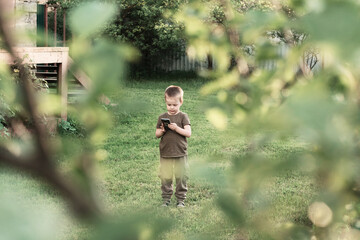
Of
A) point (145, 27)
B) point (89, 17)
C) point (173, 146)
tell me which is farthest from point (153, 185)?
point (145, 27)

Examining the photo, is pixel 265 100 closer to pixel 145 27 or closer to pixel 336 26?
pixel 336 26

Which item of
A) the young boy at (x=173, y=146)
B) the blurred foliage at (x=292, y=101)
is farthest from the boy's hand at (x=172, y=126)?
the blurred foliage at (x=292, y=101)

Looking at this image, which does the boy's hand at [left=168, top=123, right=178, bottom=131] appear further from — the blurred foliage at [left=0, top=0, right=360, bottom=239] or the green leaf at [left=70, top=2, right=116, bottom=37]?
the green leaf at [left=70, top=2, right=116, bottom=37]

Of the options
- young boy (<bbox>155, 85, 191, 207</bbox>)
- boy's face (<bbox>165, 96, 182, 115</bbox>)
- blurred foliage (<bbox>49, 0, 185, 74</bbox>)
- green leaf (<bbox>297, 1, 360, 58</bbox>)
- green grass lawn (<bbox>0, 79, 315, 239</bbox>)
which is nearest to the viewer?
green leaf (<bbox>297, 1, 360, 58</bbox>)

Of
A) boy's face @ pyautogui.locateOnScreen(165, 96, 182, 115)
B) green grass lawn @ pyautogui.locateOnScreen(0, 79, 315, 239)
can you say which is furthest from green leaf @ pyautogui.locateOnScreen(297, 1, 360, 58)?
boy's face @ pyautogui.locateOnScreen(165, 96, 182, 115)

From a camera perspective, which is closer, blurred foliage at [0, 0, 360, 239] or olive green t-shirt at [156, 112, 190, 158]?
blurred foliage at [0, 0, 360, 239]

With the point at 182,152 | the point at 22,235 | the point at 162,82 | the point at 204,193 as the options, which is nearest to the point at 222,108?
the point at 22,235

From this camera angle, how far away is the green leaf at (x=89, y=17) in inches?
15.2

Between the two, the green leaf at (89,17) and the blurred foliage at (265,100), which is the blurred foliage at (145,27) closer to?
the blurred foliage at (265,100)

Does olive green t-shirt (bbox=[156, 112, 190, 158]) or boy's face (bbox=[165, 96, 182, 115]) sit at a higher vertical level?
boy's face (bbox=[165, 96, 182, 115])

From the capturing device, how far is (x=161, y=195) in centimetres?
553

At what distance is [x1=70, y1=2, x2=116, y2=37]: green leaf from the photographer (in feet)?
1.27

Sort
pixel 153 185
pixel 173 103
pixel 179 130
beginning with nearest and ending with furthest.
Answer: pixel 179 130 → pixel 173 103 → pixel 153 185

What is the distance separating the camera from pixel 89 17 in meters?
0.39
